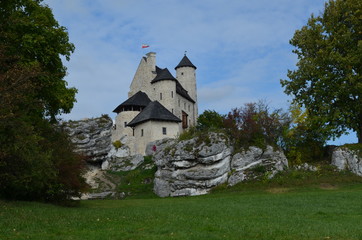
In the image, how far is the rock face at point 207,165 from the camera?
Result: 37969mm

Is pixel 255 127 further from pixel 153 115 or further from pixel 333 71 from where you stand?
pixel 153 115

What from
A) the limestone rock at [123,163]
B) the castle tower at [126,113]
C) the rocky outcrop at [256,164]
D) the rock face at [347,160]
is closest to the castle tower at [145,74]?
the castle tower at [126,113]

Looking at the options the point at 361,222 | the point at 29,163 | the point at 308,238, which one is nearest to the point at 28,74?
the point at 29,163

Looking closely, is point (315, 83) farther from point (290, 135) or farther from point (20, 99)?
point (20, 99)

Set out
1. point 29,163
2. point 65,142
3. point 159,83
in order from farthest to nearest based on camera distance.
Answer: point 159,83 < point 65,142 < point 29,163

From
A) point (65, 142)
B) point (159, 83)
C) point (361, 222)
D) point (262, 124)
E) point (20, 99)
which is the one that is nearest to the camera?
point (361, 222)

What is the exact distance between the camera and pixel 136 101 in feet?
212

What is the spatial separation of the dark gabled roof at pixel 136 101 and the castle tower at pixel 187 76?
369 inches

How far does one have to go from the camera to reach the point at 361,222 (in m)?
14.2

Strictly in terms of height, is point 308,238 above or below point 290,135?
below

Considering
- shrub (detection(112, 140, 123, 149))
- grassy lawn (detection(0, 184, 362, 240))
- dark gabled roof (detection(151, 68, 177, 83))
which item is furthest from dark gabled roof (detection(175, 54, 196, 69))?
grassy lawn (detection(0, 184, 362, 240))

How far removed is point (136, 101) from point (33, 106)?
4496cm

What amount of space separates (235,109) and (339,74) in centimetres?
1113

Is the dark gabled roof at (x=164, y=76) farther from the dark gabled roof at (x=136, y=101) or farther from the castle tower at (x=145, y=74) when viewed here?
the dark gabled roof at (x=136, y=101)
